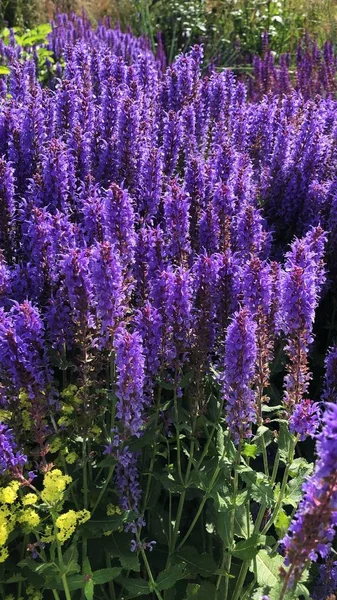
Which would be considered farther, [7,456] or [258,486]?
[258,486]

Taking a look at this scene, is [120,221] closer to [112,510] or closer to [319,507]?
[112,510]

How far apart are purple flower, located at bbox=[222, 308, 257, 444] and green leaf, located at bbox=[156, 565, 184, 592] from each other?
65 cm

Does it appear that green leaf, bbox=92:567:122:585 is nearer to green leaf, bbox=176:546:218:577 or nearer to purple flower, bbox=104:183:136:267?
green leaf, bbox=176:546:218:577

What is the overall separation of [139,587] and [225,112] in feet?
12.9

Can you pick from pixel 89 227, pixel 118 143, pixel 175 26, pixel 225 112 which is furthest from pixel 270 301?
pixel 175 26

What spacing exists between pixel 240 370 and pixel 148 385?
55cm

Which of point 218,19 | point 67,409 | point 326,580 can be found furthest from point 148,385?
point 218,19

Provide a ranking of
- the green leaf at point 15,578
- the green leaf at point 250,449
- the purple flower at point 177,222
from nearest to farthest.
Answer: the green leaf at point 15,578 < the green leaf at point 250,449 < the purple flower at point 177,222

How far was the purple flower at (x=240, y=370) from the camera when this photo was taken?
2.38 m

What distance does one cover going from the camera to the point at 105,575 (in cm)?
258

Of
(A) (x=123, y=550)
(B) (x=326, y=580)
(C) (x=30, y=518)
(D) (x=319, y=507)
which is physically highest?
(D) (x=319, y=507)

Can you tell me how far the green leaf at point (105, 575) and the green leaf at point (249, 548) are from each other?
0.50 m

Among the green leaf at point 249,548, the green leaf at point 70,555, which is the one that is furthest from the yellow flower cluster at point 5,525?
the green leaf at point 249,548

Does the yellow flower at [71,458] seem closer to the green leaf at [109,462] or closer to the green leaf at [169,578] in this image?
the green leaf at [109,462]
